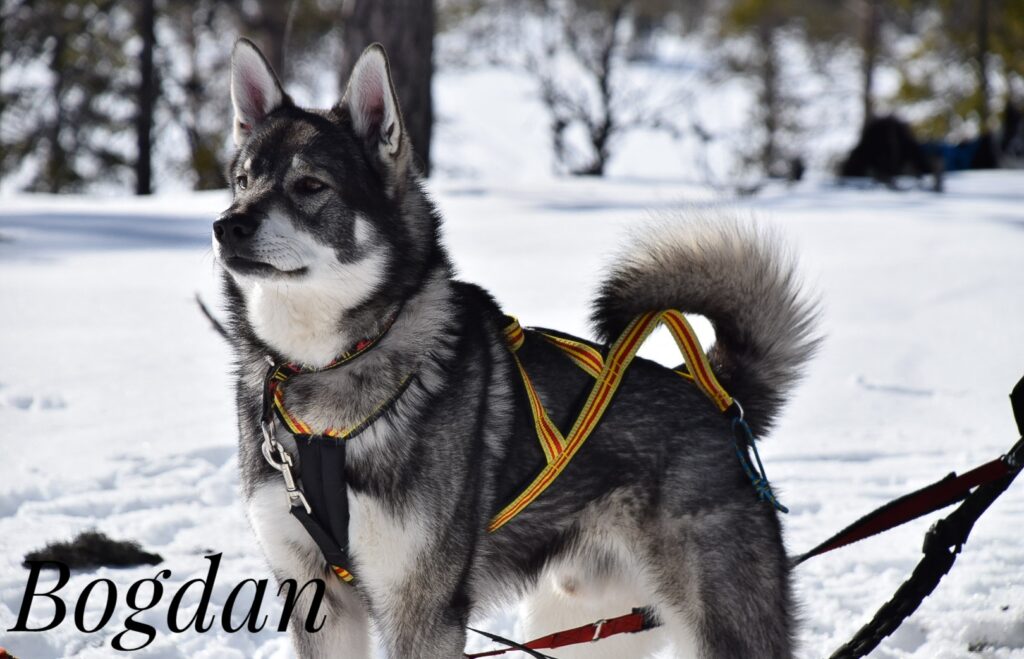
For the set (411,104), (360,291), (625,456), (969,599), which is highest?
(411,104)

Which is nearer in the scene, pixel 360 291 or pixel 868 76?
pixel 360 291

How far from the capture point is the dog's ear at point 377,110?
98.0 inches

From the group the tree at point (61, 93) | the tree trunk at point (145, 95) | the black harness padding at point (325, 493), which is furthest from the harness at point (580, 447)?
the tree at point (61, 93)

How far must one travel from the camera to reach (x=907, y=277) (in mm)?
7289

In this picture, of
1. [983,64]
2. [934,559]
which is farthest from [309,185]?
[983,64]

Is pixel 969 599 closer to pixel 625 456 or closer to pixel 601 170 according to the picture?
pixel 625 456

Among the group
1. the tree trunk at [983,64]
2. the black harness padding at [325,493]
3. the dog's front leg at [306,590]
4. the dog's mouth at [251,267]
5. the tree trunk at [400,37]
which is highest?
the tree trunk at [983,64]

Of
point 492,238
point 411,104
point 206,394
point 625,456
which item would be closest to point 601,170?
point 492,238

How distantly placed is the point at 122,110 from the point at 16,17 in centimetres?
307

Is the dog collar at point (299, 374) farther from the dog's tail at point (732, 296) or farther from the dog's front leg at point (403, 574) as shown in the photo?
the dog's tail at point (732, 296)

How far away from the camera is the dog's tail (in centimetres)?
260

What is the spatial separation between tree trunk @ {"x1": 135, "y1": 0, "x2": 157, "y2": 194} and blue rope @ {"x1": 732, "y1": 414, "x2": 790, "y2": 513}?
613 inches

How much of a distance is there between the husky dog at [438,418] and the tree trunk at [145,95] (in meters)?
14.8

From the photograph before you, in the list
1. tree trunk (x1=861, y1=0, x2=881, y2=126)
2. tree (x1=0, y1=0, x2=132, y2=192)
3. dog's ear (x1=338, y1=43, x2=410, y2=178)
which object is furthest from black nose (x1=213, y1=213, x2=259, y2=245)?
tree trunk (x1=861, y1=0, x2=881, y2=126)
